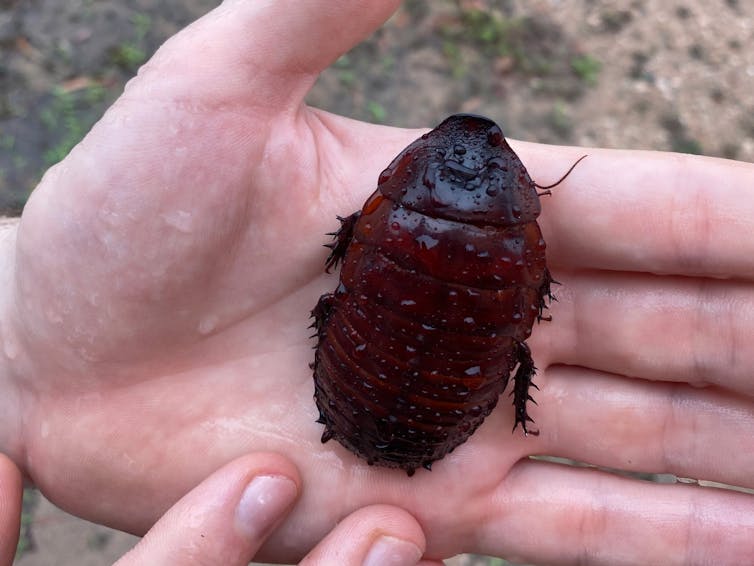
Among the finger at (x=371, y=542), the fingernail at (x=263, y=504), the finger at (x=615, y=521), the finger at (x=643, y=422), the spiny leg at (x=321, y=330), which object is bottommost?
the finger at (x=615, y=521)

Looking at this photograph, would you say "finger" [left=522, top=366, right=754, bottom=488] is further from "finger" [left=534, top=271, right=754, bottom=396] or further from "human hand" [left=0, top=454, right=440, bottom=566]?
"human hand" [left=0, top=454, right=440, bottom=566]

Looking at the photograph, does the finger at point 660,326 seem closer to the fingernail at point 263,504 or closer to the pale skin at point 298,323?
the pale skin at point 298,323

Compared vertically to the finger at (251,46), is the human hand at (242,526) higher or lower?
lower

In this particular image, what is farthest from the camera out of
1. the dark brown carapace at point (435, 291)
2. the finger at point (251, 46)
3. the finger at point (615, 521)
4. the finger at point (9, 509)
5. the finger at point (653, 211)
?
the finger at point (615, 521)

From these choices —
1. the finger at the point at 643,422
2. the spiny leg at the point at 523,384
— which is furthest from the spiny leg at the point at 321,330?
the finger at the point at 643,422

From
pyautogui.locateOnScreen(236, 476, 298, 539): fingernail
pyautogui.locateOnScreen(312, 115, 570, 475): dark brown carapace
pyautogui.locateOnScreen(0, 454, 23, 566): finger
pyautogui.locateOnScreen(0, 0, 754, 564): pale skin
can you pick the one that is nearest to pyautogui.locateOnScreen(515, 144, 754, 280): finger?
pyautogui.locateOnScreen(0, 0, 754, 564): pale skin

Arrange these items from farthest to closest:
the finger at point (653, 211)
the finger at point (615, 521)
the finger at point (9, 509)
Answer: the finger at point (615, 521), the finger at point (653, 211), the finger at point (9, 509)

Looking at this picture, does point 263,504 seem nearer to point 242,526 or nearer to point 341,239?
point 242,526
